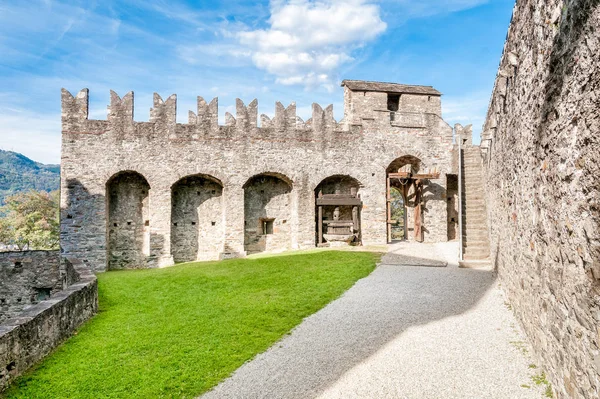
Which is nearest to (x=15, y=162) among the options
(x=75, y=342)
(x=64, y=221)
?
(x=64, y=221)

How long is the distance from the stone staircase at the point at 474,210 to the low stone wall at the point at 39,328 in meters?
10.6

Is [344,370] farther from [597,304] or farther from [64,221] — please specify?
[64,221]

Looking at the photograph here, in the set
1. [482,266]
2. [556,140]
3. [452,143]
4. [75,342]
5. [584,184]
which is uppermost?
[452,143]

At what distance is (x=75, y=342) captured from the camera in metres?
7.40

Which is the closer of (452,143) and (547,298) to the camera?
(547,298)

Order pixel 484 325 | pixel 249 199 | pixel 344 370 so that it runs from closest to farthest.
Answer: pixel 344 370
pixel 484 325
pixel 249 199

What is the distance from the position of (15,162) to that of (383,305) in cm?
17252

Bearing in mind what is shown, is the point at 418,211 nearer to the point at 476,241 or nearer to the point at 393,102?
the point at 393,102

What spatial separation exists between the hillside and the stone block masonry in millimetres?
115328

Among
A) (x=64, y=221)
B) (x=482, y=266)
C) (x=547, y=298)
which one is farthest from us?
(x=64, y=221)

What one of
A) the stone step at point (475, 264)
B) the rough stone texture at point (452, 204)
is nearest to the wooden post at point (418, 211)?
the rough stone texture at point (452, 204)

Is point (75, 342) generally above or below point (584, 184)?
below

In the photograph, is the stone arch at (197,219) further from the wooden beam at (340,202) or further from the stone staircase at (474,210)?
the stone staircase at (474,210)

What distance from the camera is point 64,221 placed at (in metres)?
17.5
